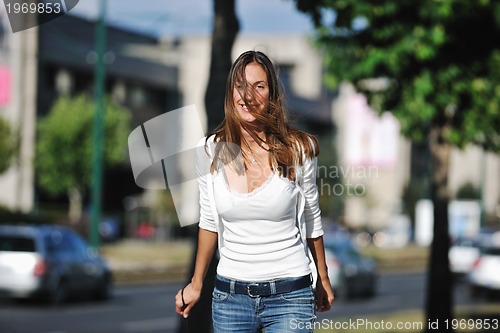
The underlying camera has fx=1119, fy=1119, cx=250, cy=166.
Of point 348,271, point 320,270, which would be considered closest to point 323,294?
point 320,270

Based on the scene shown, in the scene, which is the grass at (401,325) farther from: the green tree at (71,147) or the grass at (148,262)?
the green tree at (71,147)

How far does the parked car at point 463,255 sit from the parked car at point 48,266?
1703cm

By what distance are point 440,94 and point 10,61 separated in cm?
4429

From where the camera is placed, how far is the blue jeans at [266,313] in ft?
13.9

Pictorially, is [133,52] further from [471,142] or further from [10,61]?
[471,142]

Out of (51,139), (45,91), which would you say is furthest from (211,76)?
(45,91)

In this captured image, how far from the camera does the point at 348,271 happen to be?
26969 millimetres

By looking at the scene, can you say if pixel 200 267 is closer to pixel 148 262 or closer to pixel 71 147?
pixel 148 262

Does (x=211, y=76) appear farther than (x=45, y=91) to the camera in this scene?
No

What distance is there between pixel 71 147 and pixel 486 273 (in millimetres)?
27810

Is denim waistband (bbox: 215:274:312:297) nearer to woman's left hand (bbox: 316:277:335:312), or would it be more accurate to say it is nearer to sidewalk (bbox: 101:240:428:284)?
woman's left hand (bbox: 316:277:335:312)

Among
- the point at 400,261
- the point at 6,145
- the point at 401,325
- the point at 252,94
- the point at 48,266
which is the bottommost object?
the point at 400,261

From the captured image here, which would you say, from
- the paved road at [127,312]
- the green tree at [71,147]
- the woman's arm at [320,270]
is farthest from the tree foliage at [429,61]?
the green tree at [71,147]

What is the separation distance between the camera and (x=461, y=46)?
13445 mm
